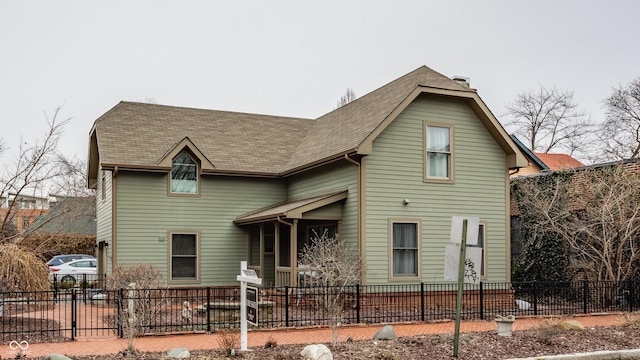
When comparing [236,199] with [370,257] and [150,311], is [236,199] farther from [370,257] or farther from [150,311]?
[150,311]

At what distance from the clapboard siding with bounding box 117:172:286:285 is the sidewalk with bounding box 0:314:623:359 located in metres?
8.84

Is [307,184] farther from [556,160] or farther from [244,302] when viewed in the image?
[556,160]

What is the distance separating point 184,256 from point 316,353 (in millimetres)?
13343

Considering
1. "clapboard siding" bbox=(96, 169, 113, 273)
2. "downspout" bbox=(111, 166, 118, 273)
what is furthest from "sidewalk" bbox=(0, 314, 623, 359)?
"clapboard siding" bbox=(96, 169, 113, 273)

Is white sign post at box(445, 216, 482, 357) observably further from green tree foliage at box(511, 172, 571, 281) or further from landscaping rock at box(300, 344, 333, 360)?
green tree foliage at box(511, 172, 571, 281)

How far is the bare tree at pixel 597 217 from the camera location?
2080 centimetres

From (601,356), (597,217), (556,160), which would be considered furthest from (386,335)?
(556,160)

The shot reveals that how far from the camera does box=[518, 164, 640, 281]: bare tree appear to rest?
819 inches

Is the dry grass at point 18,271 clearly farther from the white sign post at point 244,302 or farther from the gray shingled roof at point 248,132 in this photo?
the gray shingled roof at point 248,132

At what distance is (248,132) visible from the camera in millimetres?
27484

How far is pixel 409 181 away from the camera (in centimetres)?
2112

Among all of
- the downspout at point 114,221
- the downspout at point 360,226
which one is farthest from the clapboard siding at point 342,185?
the downspout at point 114,221

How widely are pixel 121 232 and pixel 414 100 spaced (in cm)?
1065

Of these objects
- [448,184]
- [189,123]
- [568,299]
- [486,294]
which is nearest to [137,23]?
[189,123]
